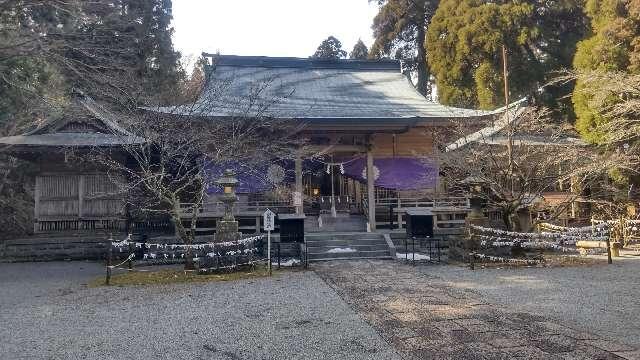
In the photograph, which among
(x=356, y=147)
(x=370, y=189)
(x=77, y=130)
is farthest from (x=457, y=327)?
(x=77, y=130)

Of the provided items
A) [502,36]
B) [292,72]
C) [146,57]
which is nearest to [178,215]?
[292,72]

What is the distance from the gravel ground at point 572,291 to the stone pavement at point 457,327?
41 centimetres

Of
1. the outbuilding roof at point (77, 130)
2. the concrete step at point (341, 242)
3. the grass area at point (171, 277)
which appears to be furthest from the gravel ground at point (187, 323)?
the outbuilding roof at point (77, 130)

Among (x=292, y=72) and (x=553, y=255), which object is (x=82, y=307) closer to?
(x=553, y=255)

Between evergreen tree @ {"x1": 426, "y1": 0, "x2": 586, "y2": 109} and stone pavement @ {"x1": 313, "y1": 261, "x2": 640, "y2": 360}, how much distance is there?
20.7 m

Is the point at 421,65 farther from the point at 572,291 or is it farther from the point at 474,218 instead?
the point at 572,291

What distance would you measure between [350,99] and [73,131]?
11577 millimetres

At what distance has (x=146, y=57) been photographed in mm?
26109

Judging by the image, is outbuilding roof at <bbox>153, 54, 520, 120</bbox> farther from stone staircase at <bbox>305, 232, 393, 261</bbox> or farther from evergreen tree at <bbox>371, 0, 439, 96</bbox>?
evergreen tree at <bbox>371, 0, 439, 96</bbox>

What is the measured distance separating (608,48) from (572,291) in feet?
48.9

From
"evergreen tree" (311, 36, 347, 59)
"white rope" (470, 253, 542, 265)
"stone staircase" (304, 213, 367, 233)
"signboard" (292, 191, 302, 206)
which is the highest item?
"evergreen tree" (311, 36, 347, 59)

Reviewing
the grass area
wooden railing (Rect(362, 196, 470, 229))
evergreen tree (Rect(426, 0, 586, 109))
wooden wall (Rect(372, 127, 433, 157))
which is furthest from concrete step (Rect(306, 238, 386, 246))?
evergreen tree (Rect(426, 0, 586, 109))

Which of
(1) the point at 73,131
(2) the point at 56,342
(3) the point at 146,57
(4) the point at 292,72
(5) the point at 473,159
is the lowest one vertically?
(2) the point at 56,342

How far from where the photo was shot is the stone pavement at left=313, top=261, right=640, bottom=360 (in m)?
5.04
